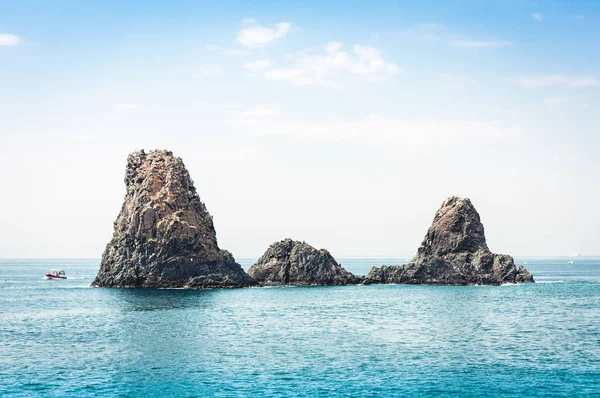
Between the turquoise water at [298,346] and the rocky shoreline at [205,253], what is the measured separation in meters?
17.4

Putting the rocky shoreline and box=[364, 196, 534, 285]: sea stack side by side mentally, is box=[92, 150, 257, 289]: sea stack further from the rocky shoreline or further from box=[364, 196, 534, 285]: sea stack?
box=[364, 196, 534, 285]: sea stack

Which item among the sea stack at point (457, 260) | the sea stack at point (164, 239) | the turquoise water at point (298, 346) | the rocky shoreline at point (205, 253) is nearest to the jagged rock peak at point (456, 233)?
the sea stack at point (457, 260)

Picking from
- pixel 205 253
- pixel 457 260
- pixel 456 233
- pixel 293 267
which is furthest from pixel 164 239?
pixel 456 233

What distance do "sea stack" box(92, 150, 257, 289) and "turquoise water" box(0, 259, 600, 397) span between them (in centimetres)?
1623

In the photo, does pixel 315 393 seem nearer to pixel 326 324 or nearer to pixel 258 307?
pixel 326 324

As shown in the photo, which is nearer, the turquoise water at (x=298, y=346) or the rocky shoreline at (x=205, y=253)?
the turquoise water at (x=298, y=346)

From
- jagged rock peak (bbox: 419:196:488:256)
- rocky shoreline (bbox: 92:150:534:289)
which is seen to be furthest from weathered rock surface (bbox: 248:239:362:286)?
jagged rock peak (bbox: 419:196:488:256)

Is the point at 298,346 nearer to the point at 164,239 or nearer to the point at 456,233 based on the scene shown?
the point at 164,239

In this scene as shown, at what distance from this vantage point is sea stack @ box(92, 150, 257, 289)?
470 ft

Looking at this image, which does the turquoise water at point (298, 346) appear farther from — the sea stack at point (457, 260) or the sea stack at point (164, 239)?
the sea stack at point (457, 260)

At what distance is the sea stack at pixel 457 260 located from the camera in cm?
17150

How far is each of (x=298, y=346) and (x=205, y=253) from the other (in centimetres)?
7798

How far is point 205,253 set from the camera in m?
147

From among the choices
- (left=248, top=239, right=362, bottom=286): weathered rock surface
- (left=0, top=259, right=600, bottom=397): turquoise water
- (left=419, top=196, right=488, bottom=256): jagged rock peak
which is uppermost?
(left=419, top=196, right=488, bottom=256): jagged rock peak
